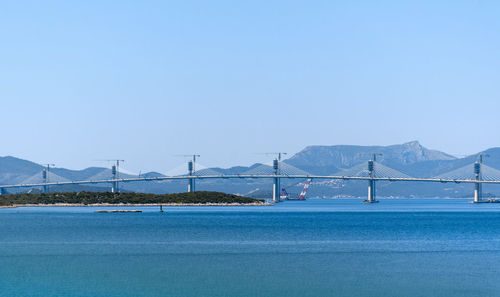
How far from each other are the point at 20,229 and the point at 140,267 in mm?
36335

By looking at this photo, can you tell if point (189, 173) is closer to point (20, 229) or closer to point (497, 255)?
point (20, 229)

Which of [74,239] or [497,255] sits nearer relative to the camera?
[497,255]

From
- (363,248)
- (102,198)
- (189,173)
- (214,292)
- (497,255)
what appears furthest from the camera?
(189,173)

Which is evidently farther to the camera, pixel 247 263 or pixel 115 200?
pixel 115 200

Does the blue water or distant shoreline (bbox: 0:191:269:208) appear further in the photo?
distant shoreline (bbox: 0:191:269:208)

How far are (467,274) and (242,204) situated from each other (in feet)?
384

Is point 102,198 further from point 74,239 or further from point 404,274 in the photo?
point 404,274

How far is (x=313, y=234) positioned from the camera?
225 ft

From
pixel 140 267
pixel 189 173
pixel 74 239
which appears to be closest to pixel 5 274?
pixel 140 267

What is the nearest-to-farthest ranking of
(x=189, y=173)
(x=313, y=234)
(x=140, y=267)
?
(x=140, y=267) → (x=313, y=234) → (x=189, y=173)

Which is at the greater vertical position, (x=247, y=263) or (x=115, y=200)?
(x=115, y=200)

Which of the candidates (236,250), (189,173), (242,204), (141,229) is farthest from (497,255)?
(189,173)

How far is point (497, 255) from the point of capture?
163 feet

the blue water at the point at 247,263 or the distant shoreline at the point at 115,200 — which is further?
the distant shoreline at the point at 115,200
